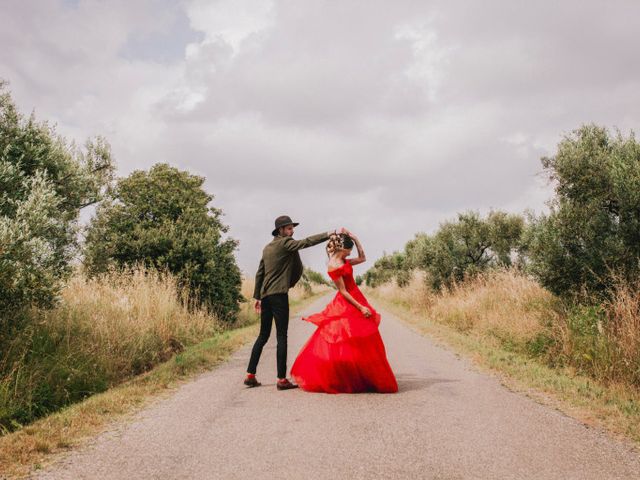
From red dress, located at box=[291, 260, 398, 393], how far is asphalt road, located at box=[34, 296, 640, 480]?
21cm

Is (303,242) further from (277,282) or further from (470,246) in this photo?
(470,246)

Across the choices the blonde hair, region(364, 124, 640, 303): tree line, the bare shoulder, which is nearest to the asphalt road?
the bare shoulder

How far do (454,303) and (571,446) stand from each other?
12309 millimetres

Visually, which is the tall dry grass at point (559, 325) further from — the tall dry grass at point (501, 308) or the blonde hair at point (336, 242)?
the blonde hair at point (336, 242)

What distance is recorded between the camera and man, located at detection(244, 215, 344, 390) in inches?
275

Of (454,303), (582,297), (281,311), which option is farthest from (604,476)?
(454,303)

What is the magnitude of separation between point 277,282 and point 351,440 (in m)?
3.12

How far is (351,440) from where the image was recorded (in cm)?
436

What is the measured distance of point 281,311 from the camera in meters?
7.00

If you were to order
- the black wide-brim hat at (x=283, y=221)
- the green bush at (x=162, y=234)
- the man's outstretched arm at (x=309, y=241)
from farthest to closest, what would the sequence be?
the green bush at (x=162, y=234) → the black wide-brim hat at (x=283, y=221) → the man's outstretched arm at (x=309, y=241)

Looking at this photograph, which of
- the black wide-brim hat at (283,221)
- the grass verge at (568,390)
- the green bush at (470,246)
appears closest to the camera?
the grass verge at (568,390)

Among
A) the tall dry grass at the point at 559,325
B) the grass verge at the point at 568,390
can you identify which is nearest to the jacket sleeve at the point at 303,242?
the grass verge at the point at 568,390

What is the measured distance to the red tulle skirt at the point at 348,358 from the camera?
632cm

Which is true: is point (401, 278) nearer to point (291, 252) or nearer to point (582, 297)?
point (582, 297)
